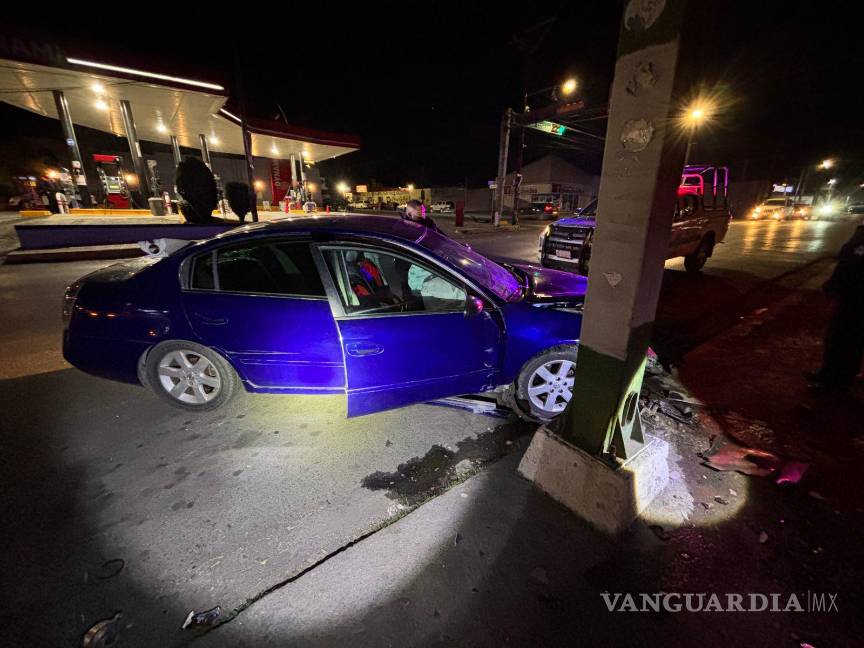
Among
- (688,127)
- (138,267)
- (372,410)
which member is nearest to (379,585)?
(372,410)

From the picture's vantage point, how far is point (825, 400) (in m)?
3.33

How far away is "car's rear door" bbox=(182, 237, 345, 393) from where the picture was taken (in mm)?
2650

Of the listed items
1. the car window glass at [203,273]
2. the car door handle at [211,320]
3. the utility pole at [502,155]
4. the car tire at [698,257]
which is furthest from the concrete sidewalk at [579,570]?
the utility pole at [502,155]

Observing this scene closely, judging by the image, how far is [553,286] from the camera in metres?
3.24

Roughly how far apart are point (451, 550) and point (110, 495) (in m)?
2.08

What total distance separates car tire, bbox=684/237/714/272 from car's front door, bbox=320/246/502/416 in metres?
8.40

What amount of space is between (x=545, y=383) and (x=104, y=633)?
2.76 m

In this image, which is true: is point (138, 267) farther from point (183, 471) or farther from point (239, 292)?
point (183, 471)

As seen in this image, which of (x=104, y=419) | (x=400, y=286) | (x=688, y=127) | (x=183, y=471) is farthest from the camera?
(x=400, y=286)

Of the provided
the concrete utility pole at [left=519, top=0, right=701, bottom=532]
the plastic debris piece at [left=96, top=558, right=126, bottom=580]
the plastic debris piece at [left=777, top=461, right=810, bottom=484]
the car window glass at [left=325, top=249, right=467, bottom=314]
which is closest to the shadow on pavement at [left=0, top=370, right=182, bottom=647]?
the plastic debris piece at [left=96, top=558, right=126, bottom=580]

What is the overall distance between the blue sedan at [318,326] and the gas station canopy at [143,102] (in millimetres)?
13986

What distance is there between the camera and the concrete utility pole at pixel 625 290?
5.13 ft

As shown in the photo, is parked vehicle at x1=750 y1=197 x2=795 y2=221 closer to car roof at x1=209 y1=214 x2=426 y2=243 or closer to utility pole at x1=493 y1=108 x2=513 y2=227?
utility pole at x1=493 y1=108 x2=513 y2=227

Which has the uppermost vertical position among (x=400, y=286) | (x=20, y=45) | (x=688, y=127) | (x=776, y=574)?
(x=20, y=45)
